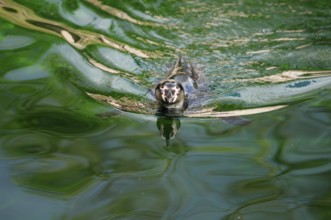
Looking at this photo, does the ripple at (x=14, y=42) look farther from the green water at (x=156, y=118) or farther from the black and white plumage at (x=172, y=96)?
the black and white plumage at (x=172, y=96)

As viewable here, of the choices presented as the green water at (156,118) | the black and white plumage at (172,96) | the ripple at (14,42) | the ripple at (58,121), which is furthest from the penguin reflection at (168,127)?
the ripple at (14,42)

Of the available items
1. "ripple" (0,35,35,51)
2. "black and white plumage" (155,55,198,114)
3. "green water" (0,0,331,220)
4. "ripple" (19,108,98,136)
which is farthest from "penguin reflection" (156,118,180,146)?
"ripple" (0,35,35,51)

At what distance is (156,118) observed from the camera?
5.88 metres

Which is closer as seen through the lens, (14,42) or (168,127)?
(168,127)

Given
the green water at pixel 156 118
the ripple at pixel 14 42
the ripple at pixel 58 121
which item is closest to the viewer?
the green water at pixel 156 118

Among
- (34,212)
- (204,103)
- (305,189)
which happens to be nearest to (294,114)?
(204,103)

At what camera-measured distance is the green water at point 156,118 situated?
4.29 meters

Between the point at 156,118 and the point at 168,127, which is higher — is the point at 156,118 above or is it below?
above

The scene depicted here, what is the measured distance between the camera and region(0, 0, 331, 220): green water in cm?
429

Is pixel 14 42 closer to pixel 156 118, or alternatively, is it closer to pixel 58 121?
pixel 58 121

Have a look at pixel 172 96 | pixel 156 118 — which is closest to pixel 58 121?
pixel 156 118

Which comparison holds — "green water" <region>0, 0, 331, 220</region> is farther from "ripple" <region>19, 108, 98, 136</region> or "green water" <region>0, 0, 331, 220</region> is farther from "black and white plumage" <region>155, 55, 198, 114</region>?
"black and white plumage" <region>155, 55, 198, 114</region>

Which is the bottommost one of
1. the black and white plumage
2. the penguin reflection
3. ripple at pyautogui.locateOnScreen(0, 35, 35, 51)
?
the penguin reflection

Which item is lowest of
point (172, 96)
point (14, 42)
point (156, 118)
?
point (156, 118)
